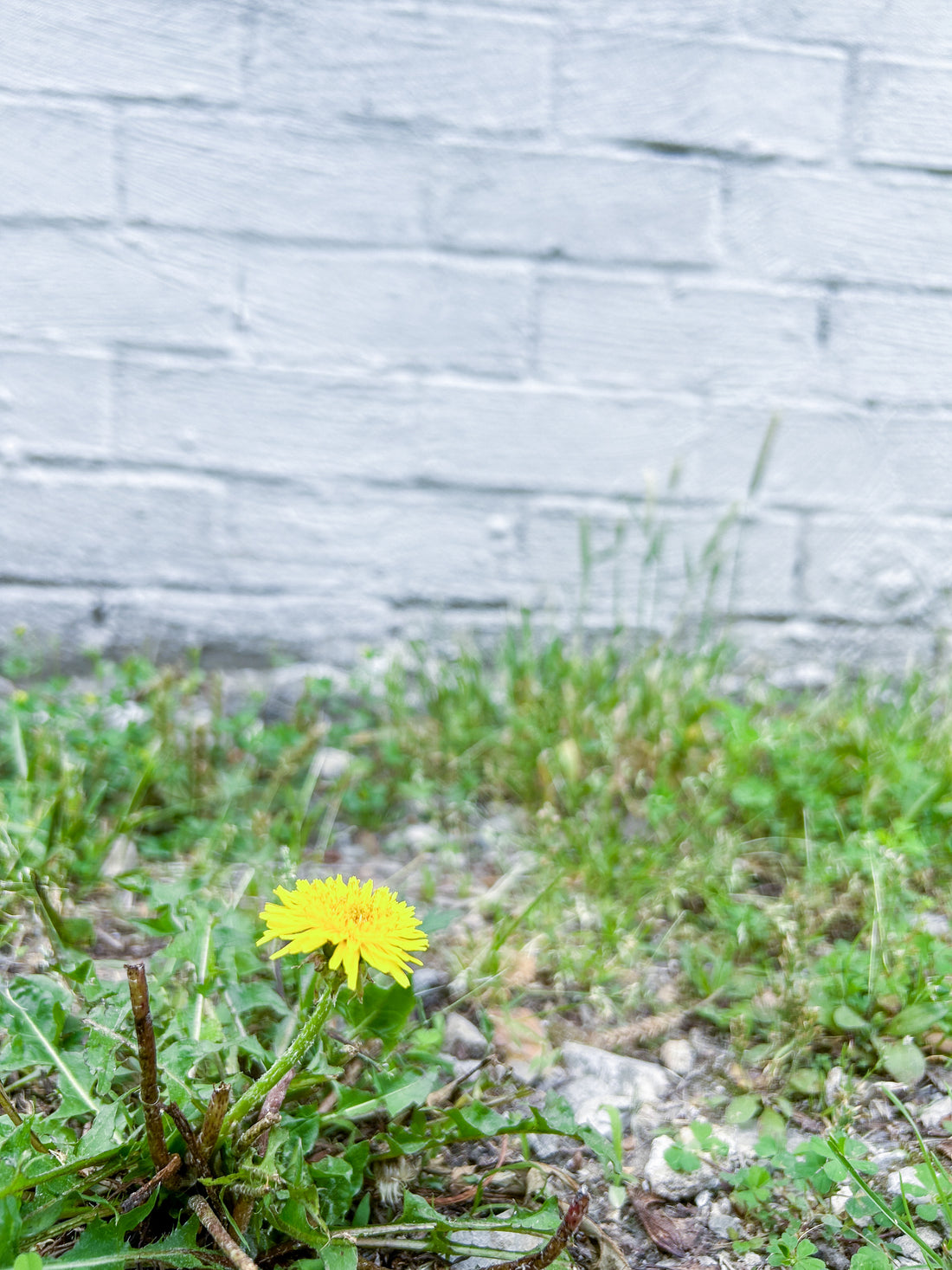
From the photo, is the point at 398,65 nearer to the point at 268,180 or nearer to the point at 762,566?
the point at 268,180

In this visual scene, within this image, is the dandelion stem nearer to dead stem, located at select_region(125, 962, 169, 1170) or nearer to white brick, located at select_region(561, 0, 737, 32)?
dead stem, located at select_region(125, 962, 169, 1170)

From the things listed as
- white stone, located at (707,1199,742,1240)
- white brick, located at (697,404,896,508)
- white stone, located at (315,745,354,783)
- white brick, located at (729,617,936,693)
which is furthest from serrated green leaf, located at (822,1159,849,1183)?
white brick, located at (697,404,896,508)

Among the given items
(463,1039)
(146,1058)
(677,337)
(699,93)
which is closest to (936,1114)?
(463,1039)

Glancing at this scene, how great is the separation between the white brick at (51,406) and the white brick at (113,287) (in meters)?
0.05

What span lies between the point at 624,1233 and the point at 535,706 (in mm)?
1011

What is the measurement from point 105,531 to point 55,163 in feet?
2.29

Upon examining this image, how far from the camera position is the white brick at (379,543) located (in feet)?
6.48

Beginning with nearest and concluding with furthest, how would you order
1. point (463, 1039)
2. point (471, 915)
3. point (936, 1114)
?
1. point (936, 1114)
2. point (463, 1039)
3. point (471, 915)

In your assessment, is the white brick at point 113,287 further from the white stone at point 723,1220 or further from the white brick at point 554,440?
the white stone at point 723,1220

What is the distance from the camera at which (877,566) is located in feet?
6.80

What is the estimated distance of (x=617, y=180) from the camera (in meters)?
1.82

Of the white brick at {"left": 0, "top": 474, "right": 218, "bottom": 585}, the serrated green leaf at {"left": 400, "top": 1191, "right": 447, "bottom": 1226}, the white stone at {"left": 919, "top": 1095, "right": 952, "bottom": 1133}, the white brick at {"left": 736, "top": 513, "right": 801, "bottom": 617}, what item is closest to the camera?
the serrated green leaf at {"left": 400, "top": 1191, "right": 447, "bottom": 1226}

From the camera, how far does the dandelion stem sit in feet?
2.54

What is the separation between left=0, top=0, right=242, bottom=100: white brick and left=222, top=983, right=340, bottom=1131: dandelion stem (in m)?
1.67
